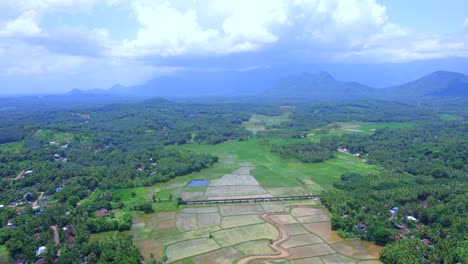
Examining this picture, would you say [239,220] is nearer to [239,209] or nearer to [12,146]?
[239,209]

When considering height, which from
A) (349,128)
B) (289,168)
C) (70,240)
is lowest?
(70,240)

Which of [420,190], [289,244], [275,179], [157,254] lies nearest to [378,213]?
[420,190]

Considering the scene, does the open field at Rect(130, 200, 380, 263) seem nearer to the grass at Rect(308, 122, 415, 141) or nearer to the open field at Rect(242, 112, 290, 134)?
the grass at Rect(308, 122, 415, 141)

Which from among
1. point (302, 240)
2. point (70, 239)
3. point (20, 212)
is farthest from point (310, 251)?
point (20, 212)

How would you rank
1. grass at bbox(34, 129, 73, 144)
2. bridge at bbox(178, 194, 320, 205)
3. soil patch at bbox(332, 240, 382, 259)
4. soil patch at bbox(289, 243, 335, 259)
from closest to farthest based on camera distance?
soil patch at bbox(332, 240, 382, 259)
soil patch at bbox(289, 243, 335, 259)
bridge at bbox(178, 194, 320, 205)
grass at bbox(34, 129, 73, 144)

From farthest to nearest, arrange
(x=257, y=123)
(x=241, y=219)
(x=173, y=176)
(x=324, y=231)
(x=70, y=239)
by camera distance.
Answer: (x=257, y=123) → (x=173, y=176) → (x=241, y=219) → (x=324, y=231) → (x=70, y=239)

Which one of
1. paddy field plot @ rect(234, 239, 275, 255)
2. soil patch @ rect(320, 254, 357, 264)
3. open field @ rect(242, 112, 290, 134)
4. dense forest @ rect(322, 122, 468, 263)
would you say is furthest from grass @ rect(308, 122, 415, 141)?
soil patch @ rect(320, 254, 357, 264)

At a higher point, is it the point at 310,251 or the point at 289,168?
the point at 289,168

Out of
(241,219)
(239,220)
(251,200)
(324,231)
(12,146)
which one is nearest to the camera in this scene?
(324,231)

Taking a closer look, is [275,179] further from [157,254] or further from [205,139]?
[205,139]

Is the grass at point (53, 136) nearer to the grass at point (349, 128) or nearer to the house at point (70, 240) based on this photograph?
the house at point (70, 240)

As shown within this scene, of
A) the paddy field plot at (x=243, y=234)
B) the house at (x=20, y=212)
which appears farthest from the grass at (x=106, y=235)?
the house at (x=20, y=212)
